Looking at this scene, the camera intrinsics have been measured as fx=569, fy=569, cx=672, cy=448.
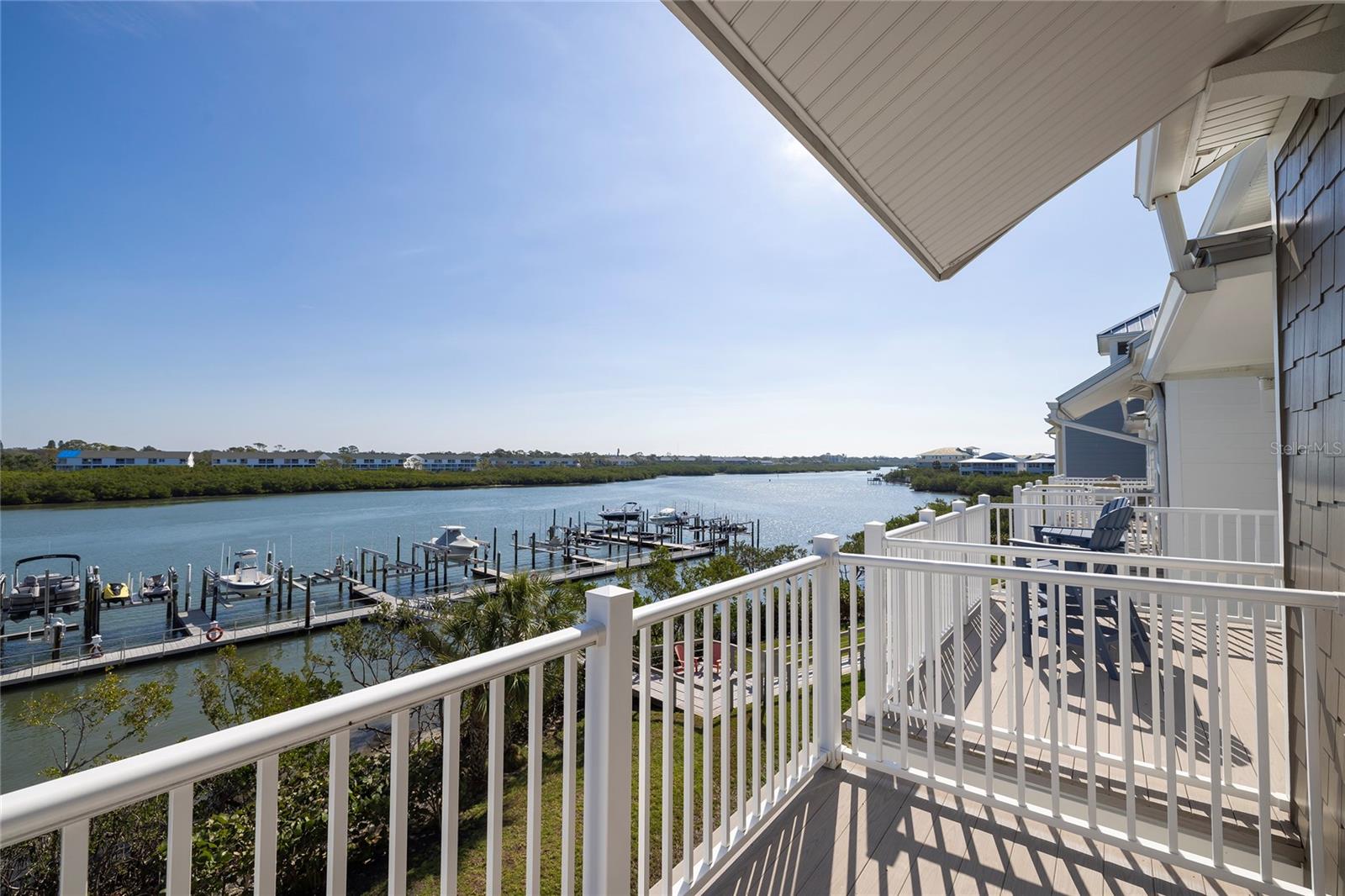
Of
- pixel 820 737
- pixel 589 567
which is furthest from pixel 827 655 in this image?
pixel 589 567

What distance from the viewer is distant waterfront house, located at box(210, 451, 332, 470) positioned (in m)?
62.0

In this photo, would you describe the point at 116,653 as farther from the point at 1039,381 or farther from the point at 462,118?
the point at 1039,381

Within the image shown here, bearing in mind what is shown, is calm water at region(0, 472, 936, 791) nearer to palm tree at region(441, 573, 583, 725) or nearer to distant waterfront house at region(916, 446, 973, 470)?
distant waterfront house at region(916, 446, 973, 470)

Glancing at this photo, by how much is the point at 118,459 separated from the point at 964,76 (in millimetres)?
71305

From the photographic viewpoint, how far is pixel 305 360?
113 ft

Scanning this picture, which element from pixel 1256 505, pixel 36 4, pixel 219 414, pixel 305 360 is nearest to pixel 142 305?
pixel 305 360

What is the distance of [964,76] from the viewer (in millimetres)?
2156

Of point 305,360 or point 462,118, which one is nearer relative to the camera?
point 462,118

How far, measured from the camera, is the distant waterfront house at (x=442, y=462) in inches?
2995

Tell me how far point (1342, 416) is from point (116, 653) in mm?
28237

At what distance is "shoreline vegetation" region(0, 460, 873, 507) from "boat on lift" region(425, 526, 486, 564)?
3192 centimetres

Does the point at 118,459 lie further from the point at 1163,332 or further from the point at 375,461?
the point at 1163,332

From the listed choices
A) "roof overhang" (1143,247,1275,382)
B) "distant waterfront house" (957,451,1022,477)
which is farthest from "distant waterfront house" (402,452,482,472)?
"roof overhang" (1143,247,1275,382)
